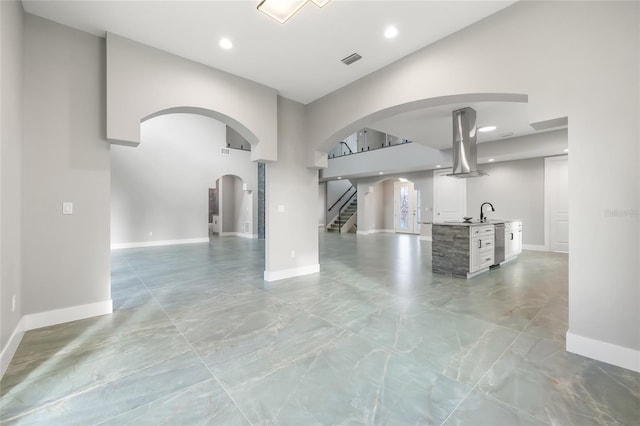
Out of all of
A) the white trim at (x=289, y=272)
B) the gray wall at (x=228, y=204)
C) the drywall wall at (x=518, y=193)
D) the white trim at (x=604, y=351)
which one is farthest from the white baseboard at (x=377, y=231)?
the white trim at (x=604, y=351)

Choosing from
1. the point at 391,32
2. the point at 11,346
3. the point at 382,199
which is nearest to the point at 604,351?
the point at 391,32

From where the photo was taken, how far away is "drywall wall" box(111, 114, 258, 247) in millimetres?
8766

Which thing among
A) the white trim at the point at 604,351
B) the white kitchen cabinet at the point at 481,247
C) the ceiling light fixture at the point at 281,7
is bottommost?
the white trim at the point at 604,351

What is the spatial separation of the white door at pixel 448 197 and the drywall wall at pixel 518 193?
1.23 feet

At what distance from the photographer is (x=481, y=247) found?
4996mm

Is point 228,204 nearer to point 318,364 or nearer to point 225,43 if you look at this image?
point 225,43

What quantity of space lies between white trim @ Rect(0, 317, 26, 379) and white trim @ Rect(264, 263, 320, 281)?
2844mm

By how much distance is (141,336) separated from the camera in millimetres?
2605

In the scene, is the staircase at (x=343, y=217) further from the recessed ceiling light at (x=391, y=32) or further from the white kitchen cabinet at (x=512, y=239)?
the recessed ceiling light at (x=391, y=32)

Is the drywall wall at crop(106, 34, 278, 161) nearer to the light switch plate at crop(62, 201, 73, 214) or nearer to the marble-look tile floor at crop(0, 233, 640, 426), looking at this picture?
the light switch plate at crop(62, 201, 73, 214)

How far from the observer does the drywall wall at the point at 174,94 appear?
3107 millimetres

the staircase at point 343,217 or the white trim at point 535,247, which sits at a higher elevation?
the staircase at point 343,217

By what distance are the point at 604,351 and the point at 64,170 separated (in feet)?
17.6

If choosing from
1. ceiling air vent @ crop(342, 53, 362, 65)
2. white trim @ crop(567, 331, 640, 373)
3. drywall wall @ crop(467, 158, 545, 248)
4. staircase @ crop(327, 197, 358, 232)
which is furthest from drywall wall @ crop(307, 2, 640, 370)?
staircase @ crop(327, 197, 358, 232)
